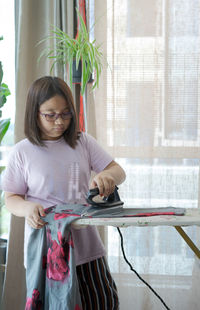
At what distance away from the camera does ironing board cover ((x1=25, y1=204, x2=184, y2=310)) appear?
1.11 metres

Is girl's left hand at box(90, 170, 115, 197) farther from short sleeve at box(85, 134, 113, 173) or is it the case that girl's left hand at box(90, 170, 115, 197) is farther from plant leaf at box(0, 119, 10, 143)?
plant leaf at box(0, 119, 10, 143)

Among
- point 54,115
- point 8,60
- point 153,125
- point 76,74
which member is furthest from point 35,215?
point 8,60

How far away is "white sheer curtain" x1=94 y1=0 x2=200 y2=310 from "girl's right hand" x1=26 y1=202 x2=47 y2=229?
2.52 feet

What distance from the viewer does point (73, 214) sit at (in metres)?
1.11

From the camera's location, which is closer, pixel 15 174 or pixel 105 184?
pixel 105 184

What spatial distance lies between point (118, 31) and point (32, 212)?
1.03 meters

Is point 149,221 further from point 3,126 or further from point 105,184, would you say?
point 3,126

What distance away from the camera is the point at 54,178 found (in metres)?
1.26

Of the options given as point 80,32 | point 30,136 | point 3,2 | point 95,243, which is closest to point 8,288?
point 95,243

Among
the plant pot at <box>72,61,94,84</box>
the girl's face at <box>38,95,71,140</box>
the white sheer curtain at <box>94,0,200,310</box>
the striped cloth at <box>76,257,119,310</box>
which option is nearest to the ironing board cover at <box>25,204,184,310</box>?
the striped cloth at <box>76,257,119,310</box>

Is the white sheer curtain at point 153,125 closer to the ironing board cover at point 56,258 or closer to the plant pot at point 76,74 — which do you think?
the plant pot at point 76,74

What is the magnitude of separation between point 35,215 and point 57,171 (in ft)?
0.59

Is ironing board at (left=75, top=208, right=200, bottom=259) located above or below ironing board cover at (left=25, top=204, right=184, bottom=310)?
above

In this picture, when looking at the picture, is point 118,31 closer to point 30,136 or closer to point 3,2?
point 3,2
